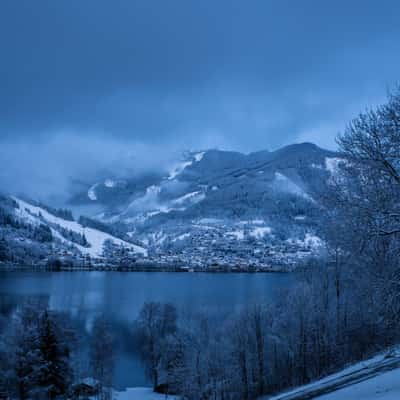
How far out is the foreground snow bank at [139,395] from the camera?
3058 cm

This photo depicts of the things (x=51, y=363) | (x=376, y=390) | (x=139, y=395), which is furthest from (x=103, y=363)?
(x=376, y=390)

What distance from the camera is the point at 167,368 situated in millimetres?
33781

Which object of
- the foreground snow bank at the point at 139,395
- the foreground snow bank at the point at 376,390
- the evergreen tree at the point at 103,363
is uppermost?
the foreground snow bank at the point at 376,390

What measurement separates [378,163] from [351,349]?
1972 centimetres

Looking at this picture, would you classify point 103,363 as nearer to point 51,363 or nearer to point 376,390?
point 51,363

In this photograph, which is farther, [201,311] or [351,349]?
[201,311]

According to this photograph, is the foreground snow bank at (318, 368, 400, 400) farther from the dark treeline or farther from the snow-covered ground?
the dark treeline

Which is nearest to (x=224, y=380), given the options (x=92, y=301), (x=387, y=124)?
(x=387, y=124)

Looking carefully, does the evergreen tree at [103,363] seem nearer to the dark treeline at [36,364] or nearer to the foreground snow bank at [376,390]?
the dark treeline at [36,364]

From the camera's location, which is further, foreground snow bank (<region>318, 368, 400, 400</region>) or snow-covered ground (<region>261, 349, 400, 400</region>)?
snow-covered ground (<region>261, 349, 400, 400</region>)

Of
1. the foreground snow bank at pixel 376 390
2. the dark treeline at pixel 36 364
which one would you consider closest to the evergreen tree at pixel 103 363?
the dark treeline at pixel 36 364

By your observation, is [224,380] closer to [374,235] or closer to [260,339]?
[260,339]

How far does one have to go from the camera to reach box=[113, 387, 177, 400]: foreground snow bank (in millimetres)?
30578

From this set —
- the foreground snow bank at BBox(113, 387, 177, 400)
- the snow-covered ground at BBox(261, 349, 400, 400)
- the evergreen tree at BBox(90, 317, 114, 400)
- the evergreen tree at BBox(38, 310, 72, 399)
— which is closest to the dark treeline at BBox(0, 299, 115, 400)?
the evergreen tree at BBox(38, 310, 72, 399)
